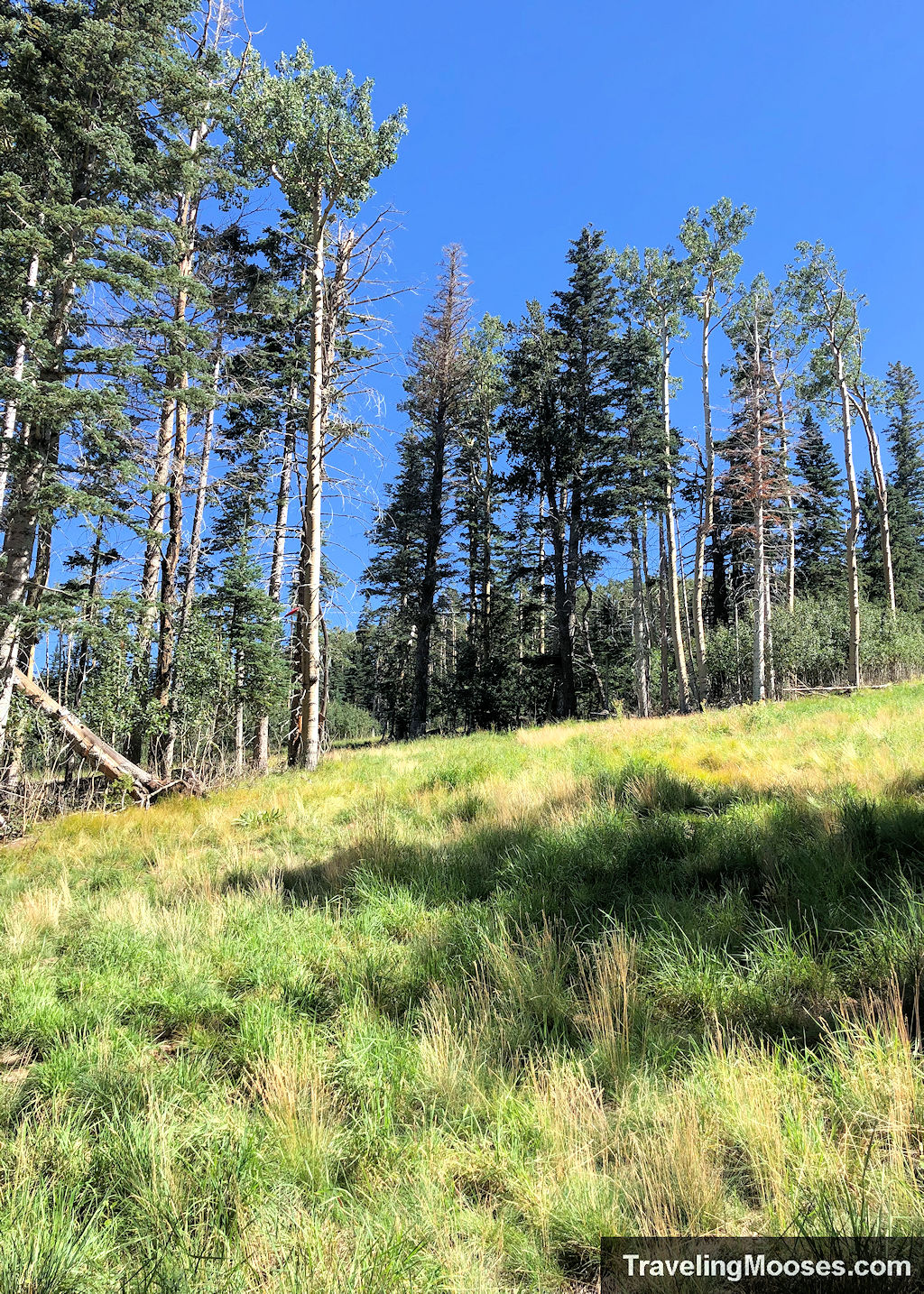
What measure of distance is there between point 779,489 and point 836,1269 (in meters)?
21.8

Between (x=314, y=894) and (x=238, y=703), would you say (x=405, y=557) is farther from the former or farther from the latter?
(x=314, y=894)

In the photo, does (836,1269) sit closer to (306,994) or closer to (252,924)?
→ (306,994)

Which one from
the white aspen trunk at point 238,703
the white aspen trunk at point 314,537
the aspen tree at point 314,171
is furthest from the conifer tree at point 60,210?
the white aspen trunk at point 238,703

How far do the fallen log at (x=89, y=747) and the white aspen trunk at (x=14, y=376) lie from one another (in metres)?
2.85

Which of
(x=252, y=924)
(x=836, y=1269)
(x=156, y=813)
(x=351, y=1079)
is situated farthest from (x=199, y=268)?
(x=836, y=1269)

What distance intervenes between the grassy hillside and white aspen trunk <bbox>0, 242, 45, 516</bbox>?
668 cm

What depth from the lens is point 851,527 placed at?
19.2 meters

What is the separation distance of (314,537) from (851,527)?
18.8 meters

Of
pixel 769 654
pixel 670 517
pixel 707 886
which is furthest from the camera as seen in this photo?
pixel 769 654

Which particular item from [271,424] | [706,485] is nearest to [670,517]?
[706,485]

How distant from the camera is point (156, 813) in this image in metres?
7.37

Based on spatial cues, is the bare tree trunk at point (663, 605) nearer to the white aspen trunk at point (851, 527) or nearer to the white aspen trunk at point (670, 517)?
the white aspen trunk at point (670, 517)

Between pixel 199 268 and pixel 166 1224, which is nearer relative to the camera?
pixel 166 1224

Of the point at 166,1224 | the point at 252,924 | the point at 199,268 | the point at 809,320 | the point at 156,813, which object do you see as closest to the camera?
the point at 166,1224
